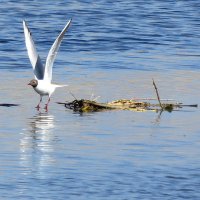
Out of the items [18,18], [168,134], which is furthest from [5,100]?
[18,18]

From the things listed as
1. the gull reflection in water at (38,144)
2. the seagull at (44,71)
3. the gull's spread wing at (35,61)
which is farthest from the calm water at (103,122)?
the gull's spread wing at (35,61)

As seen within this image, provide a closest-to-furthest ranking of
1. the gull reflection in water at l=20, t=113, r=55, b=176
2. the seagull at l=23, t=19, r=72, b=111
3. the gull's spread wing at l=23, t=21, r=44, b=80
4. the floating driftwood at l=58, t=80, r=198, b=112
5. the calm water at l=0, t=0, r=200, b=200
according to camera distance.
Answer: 1. the calm water at l=0, t=0, r=200, b=200
2. the gull reflection in water at l=20, t=113, r=55, b=176
3. the floating driftwood at l=58, t=80, r=198, b=112
4. the seagull at l=23, t=19, r=72, b=111
5. the gull's spread wing at l=23, t=21, r=44, b=80

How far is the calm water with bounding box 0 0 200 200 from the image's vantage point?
35.2 ft

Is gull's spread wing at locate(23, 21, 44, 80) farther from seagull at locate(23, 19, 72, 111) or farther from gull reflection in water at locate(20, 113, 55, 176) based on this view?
gull reflection in water at locate(20, 113, 55, 176)

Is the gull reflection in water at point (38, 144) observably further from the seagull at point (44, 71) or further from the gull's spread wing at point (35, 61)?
the gull's spread wing at point (35, 61)

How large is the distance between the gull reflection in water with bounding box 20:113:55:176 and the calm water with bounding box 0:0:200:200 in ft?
0.04

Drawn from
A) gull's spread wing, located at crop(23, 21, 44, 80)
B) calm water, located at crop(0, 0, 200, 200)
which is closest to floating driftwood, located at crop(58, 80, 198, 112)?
calm water, located at crop(0, 0, 200, 200)

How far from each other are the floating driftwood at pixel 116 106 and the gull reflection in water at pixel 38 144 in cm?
54

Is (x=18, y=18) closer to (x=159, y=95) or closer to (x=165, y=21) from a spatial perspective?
(x=165, y=21)

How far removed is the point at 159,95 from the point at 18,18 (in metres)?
11.2

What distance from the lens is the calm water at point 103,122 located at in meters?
10.7

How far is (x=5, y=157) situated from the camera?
38.2 feet

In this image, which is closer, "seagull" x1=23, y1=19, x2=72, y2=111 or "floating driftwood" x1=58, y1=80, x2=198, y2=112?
"floating driftwood" x1=58, y1=80, x2=198, y2=112

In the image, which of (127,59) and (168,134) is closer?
(168,134)
